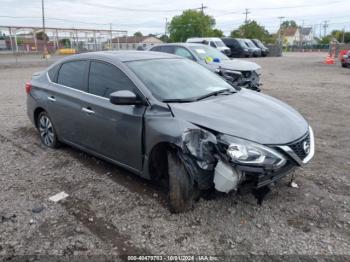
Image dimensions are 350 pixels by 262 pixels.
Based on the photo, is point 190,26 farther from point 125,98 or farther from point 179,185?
point 179,185

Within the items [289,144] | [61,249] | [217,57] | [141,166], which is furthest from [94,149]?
[217,57]

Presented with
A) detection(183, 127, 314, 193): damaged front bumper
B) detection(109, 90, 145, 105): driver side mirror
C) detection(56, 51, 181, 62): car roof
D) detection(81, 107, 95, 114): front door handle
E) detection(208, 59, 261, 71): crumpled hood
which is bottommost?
detection(183, 127, 314, 193): damaged front bumper

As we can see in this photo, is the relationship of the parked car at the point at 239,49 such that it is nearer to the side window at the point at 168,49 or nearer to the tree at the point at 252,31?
the side window at the point at 168,49

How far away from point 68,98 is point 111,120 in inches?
41.1

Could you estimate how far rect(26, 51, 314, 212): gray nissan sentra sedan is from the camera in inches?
116

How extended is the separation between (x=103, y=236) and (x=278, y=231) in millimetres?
1629

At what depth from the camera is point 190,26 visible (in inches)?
2761

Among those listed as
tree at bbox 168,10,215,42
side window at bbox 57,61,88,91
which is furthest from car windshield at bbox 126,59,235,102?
tree at bbox 168,10,215,42

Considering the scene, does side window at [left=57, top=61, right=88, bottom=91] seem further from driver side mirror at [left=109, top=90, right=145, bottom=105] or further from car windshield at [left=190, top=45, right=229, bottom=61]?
car windshield at [left=190, top=45, right=229, bottom=61]

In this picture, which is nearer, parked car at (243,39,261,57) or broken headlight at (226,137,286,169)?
broken headlight at (226,137,286,169)

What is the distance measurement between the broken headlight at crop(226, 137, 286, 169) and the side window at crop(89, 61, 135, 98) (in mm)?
1382

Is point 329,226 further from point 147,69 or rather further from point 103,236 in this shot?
point 147,69

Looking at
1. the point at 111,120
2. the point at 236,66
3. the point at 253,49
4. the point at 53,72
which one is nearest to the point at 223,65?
the point at 236,66

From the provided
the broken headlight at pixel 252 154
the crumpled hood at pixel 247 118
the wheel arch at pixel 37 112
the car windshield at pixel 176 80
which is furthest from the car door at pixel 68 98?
the broken headlight at pixel 252 154
